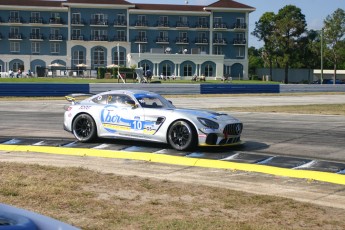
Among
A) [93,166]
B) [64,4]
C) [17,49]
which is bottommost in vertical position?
[93,166]

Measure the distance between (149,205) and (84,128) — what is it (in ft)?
19.2

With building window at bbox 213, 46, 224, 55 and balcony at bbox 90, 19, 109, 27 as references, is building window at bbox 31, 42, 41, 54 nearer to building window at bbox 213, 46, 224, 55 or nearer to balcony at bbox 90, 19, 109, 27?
balcony at bbox 90, 19, 109, 27

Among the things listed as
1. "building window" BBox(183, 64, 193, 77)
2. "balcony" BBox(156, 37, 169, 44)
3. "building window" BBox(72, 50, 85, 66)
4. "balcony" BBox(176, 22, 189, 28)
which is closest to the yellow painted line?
"building window" BBox(183, 64, 193, 77)

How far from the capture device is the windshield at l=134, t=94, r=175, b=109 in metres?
11.2

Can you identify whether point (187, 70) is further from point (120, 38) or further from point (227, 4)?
point (227, 4)

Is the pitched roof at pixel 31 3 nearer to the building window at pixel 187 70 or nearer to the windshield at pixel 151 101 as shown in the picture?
the building window at pixel 187 70

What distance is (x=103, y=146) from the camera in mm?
11305

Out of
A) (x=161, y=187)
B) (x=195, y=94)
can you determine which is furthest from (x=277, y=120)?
(x=195, y=94)

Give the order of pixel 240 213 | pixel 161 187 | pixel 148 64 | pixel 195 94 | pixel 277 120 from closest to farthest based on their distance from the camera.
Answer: pixel 240 213, pixel 161 187, pixel 277 120, pixel 195 94, pixel 148 64

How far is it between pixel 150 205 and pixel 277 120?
40.8 feet

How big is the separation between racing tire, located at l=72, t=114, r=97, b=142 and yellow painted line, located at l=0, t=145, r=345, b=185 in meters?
0.75

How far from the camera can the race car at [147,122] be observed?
10391 millimetres

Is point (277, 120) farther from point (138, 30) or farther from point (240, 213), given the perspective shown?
point (138, 30)

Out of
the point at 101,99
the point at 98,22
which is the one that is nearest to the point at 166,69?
the point at 98,22
